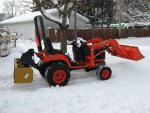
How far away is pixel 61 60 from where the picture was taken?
879 cm

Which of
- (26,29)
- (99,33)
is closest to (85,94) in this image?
(99,33)

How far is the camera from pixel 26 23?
39.0 m

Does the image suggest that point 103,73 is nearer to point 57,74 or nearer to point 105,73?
point 105,73

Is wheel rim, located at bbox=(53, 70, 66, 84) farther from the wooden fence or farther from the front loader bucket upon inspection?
the wooden fence

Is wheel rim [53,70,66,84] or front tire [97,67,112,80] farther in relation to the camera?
front tire [97,67,112,80]

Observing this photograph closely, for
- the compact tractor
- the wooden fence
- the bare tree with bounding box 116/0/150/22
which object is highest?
the bare tree with bounding box 116/0/150/22

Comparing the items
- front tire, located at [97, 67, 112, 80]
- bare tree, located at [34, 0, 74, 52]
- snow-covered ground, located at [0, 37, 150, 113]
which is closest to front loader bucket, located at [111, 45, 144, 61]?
snow-covered ground, located at [0, 37, 150, 113]

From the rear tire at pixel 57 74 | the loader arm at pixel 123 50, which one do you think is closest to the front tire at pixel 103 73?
the loader arm at pixel 123 50

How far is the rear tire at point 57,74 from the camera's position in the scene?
8.44 metres

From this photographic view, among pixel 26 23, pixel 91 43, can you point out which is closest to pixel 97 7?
pixel 26 23

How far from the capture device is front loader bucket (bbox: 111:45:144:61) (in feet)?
31.6

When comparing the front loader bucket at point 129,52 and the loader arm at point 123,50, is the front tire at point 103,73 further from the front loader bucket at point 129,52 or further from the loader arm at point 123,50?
the front loader bucket at point 129,52

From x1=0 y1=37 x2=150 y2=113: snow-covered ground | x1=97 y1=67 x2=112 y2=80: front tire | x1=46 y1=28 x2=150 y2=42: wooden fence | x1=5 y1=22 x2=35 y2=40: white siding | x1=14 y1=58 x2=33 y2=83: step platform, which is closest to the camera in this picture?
x1=0 y1=37 x2=150 y2=113: snow-covered ground

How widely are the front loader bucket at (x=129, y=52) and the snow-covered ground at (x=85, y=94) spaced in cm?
45
